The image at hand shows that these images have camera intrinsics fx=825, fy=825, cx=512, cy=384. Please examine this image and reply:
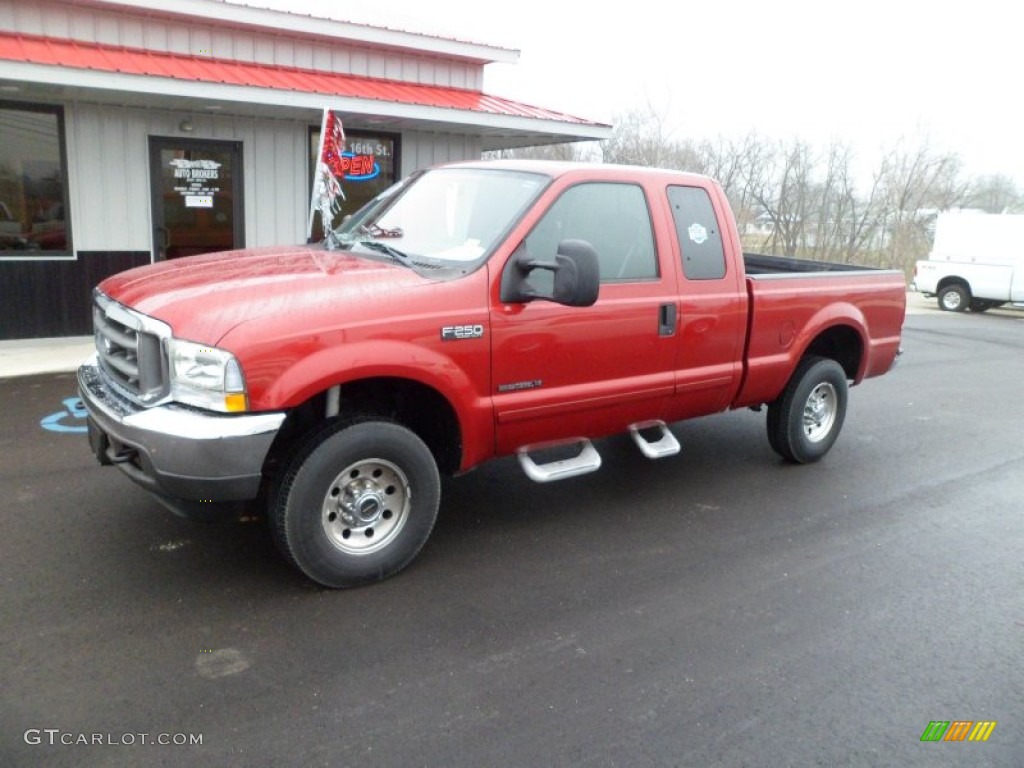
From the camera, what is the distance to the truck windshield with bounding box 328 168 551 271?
14.4 ft

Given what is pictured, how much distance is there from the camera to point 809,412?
248 inches

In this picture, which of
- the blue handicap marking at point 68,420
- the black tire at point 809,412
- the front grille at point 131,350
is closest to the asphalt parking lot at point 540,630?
the black tire at point 809,412

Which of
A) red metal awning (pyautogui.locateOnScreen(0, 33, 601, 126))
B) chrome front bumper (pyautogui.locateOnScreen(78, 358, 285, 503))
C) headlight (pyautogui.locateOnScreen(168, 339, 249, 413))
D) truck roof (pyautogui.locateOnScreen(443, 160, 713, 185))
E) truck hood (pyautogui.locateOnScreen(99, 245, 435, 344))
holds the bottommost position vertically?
chrome front bumper (pyautogui.locateOnScreen(78, 358, 285, 503))

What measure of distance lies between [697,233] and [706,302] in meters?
0.45

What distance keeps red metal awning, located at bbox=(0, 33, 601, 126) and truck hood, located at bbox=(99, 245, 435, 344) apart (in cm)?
550

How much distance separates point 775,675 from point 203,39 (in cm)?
987

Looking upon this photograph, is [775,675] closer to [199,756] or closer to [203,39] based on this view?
[199,756]

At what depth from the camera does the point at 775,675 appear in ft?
11.2

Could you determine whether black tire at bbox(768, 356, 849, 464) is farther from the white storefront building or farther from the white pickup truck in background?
the white pickup truck in background

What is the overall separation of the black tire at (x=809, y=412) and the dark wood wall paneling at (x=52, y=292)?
803 centimetres

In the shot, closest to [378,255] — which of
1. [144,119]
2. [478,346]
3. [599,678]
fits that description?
[478,346]

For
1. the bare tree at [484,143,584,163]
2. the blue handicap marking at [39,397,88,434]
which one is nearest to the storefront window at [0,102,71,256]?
the blue handicap marking at [39,397,88,434]

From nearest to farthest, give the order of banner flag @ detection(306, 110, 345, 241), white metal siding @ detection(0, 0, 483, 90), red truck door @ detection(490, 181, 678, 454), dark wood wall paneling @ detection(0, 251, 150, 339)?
red truck door @ detection(490, 181, 678, 454) → banner flag @ detection(306, 110, 345, 241) → white metal siding @ detection(0, 0, 483, 90) → dark wood wall paneling @ detection(0, 251, 150, 339)

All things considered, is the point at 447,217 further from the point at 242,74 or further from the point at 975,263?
the point at 975,263
